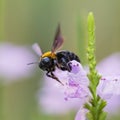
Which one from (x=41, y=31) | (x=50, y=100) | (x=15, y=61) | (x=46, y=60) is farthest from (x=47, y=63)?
(x=41, y=31)

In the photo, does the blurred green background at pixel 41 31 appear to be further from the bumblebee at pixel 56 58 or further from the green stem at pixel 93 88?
the green stem at pixel 93 88

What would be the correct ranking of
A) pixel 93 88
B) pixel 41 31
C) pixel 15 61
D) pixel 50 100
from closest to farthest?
pixel 93 88
pixel 50 100
pixel 15 61
pixel 41 31

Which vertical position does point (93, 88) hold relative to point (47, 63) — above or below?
below

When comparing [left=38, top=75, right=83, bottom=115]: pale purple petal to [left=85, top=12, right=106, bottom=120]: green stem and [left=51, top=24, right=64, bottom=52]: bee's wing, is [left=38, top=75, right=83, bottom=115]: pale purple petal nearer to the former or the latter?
[left=51, top=24, right=64, bottom=52]: bee's wing

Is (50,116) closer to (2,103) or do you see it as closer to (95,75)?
(2,103)

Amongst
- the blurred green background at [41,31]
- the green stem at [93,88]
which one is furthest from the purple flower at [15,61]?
the green stem at [93,88]

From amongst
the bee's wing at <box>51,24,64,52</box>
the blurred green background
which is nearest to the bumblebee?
the bee's wing at <box>51,24,64,52</box>

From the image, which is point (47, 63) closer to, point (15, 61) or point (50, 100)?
point (50, 100)
